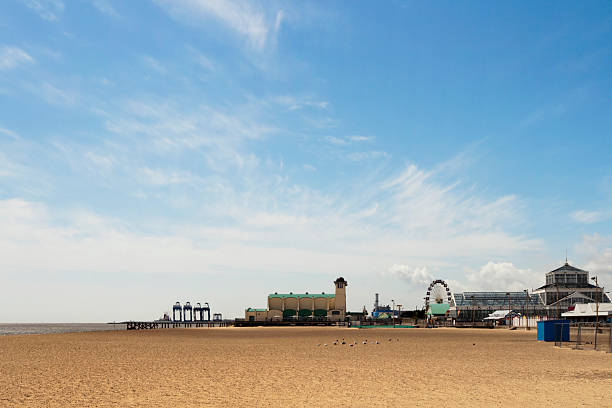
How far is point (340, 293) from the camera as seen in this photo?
146875mm

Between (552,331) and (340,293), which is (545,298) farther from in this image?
(552,331)

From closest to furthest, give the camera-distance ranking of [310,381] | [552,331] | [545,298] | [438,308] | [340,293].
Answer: [310,381], [552,331], [545,298], [340,293], [438,308]

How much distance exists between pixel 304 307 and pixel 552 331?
360ft

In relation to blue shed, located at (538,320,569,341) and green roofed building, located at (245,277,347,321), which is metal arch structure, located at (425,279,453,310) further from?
blue shed, located at (538,320,569,341)

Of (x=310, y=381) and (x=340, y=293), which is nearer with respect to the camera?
(x=310, y=381)

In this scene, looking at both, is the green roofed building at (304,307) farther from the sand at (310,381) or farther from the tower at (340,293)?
the sand at (310,381)

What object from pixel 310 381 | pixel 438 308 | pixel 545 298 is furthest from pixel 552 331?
pixel 438 308

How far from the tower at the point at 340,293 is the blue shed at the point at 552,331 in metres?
106

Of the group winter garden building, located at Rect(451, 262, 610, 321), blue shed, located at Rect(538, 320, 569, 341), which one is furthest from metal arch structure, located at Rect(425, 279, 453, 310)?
blue shed, located at Rect(538, 320, 569, 341)

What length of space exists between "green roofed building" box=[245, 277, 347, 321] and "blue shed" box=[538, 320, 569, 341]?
10032 cm

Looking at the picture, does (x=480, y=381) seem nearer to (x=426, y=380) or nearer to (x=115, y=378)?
(x=426, y=380)

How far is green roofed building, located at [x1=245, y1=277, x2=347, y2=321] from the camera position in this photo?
464 feet

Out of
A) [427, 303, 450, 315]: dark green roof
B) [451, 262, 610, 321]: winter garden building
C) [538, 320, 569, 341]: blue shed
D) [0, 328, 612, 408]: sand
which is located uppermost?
[0, 328, 612, 408]: sand

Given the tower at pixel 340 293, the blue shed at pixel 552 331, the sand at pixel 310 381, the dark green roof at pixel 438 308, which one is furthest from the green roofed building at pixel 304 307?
the sand at pixel 310 381
